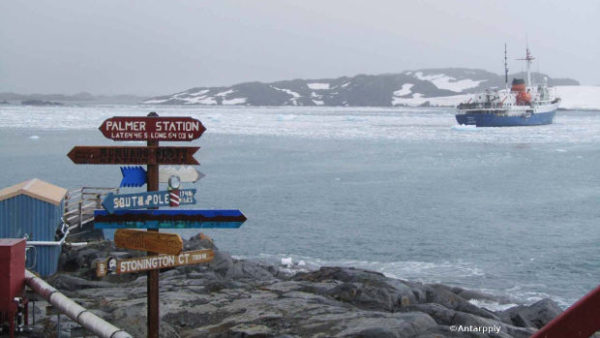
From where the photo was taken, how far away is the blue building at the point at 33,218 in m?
8.06

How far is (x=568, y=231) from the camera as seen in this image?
50.9 feet

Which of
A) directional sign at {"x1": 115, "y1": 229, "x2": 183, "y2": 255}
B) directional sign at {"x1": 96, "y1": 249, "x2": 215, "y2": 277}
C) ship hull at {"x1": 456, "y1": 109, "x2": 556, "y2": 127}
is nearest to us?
directional sign at {"x1": 96, "y1": 249, "x2": 215, "y2": 277}

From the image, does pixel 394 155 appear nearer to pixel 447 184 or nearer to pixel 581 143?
pixel 447 184

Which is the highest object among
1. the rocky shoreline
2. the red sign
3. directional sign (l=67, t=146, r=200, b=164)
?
Answer: the red sign

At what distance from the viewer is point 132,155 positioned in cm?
430

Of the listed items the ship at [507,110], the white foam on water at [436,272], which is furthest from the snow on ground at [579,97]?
the white foam on water at [436,272]

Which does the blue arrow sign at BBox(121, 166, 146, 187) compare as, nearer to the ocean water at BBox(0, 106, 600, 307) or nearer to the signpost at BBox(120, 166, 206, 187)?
the signpost at BBox(120, 166, 206, 187)

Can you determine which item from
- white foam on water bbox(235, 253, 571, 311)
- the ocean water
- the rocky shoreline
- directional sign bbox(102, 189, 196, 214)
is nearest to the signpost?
directional sign bbox(102, 189, 196, 214)

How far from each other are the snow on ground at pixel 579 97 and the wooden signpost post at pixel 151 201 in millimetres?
147570

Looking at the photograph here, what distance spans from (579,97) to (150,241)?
162587mm

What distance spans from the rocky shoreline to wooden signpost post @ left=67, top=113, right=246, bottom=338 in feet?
3.06

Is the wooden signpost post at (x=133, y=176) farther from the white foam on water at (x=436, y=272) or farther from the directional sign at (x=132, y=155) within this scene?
the white foam on water at (x=436, y=272)

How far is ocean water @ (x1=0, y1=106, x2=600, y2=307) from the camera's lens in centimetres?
1237

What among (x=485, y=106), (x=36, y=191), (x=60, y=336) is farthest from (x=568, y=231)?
(x=485, y=106)
